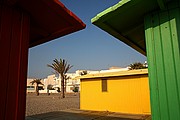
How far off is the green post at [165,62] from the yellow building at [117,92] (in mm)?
9470

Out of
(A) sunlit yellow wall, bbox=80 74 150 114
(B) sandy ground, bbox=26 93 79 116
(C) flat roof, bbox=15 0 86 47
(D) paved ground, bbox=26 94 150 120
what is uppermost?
(C) flat roof, bbox=15 0 86 47

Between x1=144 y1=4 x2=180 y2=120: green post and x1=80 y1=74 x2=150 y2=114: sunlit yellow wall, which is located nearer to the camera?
x1=144 y1=4 x2=180 y2=120: green post

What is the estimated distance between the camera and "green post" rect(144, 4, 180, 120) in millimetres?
2525

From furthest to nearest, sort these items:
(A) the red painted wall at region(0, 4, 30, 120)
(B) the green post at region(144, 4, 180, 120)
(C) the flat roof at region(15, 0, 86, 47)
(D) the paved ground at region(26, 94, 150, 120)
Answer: (D) the paved ground at region(26, 94, 150, 120), (C) the flat roof at region(15, 0, 86, 47), (B) the green post at region(144, 4, 180, 120), (A) the red painted wall at region(0, 4, 30, 120)

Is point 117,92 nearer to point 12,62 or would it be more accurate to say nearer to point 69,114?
point 69,114

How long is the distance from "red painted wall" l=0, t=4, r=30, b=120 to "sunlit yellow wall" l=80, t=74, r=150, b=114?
35.1 ft

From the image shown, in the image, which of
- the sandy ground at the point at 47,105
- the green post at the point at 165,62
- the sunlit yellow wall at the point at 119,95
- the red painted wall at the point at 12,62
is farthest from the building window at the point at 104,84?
the red painted wall at the point at 12,62

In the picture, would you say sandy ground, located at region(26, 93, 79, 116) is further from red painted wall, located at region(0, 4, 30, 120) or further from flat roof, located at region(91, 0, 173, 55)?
flat roof, located at region(91, 0, 173, 55)

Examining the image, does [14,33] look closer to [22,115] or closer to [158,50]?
[22,115]

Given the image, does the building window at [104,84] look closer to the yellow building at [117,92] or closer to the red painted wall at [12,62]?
the yellow building at [117,92]

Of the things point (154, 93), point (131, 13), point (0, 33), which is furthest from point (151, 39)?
point (0, 33)

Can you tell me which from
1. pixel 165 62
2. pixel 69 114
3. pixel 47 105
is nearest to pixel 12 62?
pixel 165 62

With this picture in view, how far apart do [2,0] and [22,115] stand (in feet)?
5.86

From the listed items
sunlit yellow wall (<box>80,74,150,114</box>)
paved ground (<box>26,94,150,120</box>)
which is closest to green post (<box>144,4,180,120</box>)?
paved ground (<box>26,94,150,120</box>)
